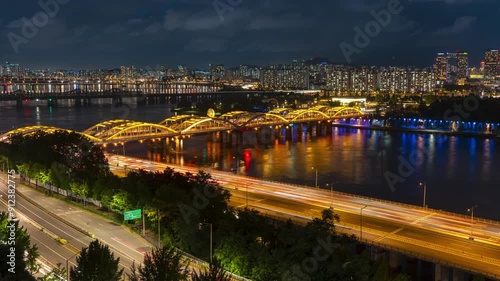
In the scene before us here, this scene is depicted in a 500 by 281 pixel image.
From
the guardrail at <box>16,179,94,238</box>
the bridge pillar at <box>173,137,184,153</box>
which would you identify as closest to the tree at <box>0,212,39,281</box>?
the guardrail at <box>16,179,94,238</box>

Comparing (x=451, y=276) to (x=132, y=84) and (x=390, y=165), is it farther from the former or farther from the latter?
(x=132, y=84)

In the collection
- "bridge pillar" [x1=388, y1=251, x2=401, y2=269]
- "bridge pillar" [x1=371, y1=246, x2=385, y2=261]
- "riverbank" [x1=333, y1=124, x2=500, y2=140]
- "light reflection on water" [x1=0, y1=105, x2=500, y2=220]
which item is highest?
"bridge pillar" [x1=371, y1=246, x2=385, y2=261]

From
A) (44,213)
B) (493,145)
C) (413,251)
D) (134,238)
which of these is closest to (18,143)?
(44,213)

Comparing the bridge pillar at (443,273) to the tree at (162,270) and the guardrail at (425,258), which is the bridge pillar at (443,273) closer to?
the guardrail at (425,258)

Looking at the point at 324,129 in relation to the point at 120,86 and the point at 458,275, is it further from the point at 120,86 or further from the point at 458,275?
the point at 120,86

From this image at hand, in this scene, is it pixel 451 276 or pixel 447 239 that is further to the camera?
pixel 447 239

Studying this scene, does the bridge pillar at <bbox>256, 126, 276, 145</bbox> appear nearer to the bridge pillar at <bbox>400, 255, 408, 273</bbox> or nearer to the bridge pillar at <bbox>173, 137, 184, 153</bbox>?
the bridge pillar at <bbox>173, 137, 184, 153</bbox>
